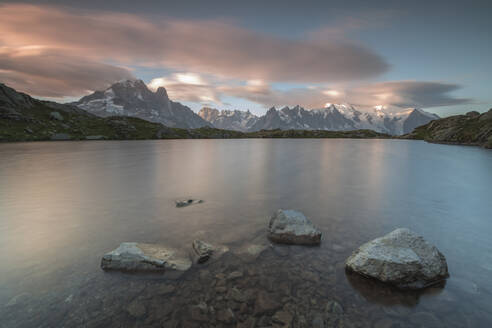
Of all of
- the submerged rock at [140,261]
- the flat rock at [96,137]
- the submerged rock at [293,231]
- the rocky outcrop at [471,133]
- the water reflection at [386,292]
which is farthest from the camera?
the flat rock at [96,137]

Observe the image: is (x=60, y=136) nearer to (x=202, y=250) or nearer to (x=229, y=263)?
(x=202, y=250)

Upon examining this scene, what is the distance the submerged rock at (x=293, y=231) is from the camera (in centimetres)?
1191

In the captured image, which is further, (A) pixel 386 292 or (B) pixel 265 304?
(A) pixel 386 292

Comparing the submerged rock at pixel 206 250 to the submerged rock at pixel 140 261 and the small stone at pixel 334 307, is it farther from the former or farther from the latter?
the small stone at pixel 334 307

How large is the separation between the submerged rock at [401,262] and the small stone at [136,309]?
841 centimetres

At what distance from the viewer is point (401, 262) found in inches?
337

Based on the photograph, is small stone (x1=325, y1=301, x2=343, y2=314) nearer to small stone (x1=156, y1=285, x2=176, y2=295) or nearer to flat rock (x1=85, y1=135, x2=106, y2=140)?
small stone (x1=156, y1=285, x2=176, y2=295)

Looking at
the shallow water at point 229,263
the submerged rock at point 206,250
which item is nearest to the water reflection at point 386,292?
the shallow water at point 229,263

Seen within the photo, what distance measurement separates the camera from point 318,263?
10.1 metres

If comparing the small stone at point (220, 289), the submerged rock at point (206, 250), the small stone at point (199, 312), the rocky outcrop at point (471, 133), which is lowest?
the small stone at point (199, 312)

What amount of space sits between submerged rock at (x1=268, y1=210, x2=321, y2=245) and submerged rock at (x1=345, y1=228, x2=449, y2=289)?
97.6 inches

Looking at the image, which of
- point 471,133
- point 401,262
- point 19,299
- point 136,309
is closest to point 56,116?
point 19,299

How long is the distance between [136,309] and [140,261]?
2365 mm

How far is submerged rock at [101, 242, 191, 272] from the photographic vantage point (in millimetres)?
9445
